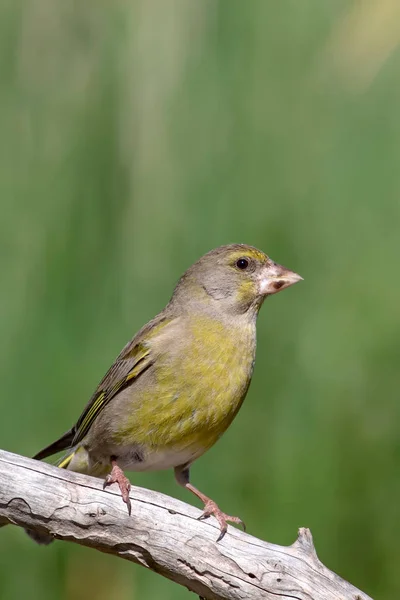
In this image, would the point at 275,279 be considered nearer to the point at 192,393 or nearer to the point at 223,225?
the point at 223,225

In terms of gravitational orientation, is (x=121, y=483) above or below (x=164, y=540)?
above

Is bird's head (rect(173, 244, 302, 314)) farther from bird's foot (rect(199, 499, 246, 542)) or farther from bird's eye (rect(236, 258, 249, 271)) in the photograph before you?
bird's foot (rect(199, 499, 246, 542))

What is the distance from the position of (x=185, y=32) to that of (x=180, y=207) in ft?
2.36

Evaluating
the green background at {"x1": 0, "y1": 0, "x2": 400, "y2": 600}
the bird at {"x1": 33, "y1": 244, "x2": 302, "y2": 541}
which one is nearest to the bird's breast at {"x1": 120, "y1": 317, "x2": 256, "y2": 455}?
the bird at {"x1": 33, "y1": 244, "x2": 302, "y2": 541}

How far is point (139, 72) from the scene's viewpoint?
4.76 meters

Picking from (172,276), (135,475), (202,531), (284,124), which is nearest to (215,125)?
(284,124)

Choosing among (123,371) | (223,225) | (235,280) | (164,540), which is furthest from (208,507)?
(223,225)

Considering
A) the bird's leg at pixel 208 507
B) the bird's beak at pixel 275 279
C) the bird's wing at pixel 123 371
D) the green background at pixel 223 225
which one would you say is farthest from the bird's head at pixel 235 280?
the bird's leg at pixel 208 507

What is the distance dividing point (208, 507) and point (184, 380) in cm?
42

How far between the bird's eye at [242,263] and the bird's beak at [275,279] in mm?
65

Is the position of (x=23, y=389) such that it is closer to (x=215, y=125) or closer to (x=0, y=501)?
(x=0, y=501)

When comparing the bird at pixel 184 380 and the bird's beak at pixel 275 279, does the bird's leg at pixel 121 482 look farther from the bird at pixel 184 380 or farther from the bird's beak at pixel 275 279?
the bird's beak at pixel 275 279

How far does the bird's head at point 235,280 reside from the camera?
4.12 metres

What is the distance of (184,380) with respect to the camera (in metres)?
3.81
